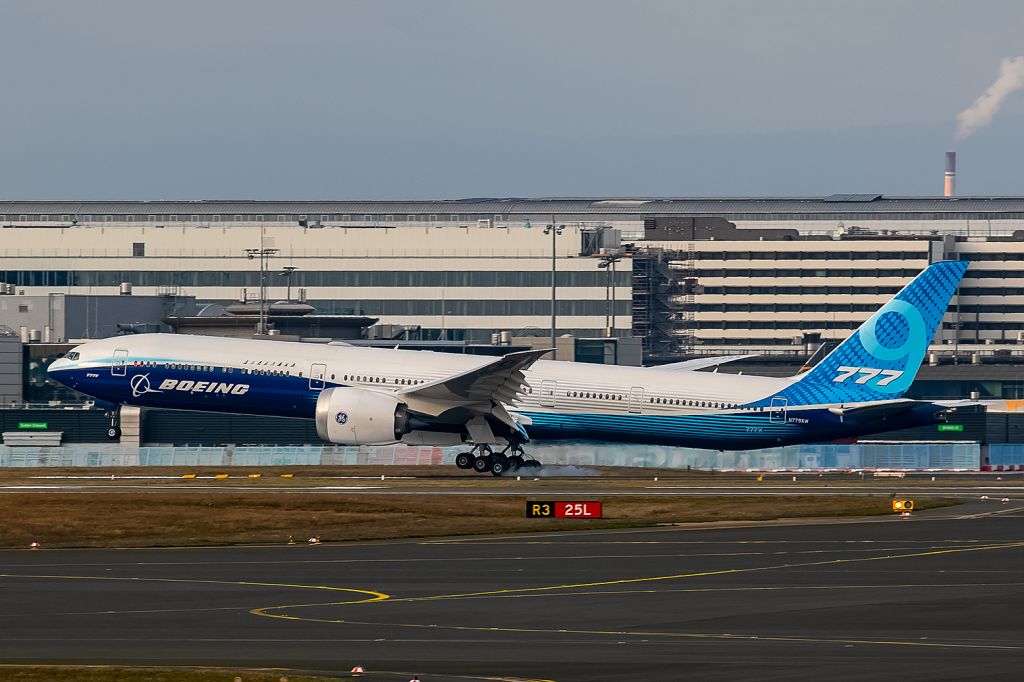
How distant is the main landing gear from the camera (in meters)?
67.2

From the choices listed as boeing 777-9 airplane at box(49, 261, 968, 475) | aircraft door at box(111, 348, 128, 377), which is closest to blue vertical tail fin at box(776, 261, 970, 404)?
boeing 777-9 airplane at box(49, 261, 968, 475)

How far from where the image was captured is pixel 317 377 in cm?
6688

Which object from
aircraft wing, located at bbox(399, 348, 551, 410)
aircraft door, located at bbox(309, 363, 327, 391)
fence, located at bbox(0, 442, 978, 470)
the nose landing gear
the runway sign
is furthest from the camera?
fence, located at bbox(0, 442, 978, 470)

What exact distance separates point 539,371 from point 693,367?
584 inches

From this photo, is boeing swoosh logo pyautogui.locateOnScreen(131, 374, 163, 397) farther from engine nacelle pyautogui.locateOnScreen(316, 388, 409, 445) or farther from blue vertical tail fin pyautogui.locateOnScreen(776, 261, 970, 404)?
blue vertical tail fin pyautogui.locateOnScreen(776, 261, 970, 404)

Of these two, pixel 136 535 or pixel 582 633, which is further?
pixel 136 535

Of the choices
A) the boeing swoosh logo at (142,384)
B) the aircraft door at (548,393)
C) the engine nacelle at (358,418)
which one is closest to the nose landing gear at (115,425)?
the boeing swoosh logo at (142,384)

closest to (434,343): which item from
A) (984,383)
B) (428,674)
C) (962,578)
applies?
(962,578)

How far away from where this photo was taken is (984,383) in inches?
6909

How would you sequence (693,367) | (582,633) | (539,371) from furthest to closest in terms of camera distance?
(693,367)
(539,371)
(582,633)

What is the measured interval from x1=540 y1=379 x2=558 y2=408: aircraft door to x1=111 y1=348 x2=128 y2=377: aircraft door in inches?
695

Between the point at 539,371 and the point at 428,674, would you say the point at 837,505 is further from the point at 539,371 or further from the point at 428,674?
the point at 428,674

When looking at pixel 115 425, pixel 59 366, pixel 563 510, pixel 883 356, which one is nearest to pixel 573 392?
pixel 883 356

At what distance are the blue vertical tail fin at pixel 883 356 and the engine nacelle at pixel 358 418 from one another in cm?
1629
